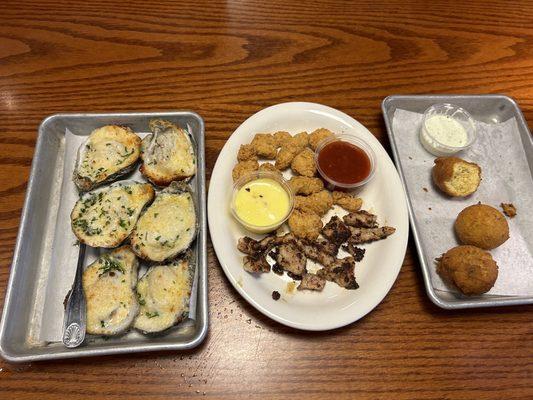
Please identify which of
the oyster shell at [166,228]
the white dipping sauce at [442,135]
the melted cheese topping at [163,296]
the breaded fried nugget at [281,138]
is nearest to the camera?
the melted cheese topping at [163,296]

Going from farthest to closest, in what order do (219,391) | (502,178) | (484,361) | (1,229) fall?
(502,178)
(1,229)
(484,361)
(219,391)

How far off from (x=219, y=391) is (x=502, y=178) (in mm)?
2352

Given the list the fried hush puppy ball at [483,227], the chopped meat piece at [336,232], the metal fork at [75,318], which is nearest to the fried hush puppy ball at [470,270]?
the fried hush puppy ball at [483,227]

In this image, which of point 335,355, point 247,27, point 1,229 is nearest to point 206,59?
point 247,27

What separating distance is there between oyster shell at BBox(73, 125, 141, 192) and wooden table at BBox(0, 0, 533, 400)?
47cm

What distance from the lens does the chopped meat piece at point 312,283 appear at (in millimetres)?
2146

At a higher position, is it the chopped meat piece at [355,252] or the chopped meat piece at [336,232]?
the chopped meat piece at [336,232]

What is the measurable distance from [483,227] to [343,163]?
921mm

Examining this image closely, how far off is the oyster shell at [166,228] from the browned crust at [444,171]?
5.35ft

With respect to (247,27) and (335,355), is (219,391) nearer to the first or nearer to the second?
(335,355)

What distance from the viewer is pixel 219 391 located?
1.97 m

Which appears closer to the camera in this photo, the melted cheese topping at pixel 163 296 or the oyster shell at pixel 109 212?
the melted cheese topping at pixel 163 296

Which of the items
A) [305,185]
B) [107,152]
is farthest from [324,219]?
[107,152]

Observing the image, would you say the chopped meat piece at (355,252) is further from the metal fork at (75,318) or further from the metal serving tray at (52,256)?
the metal fork at (75,318)
